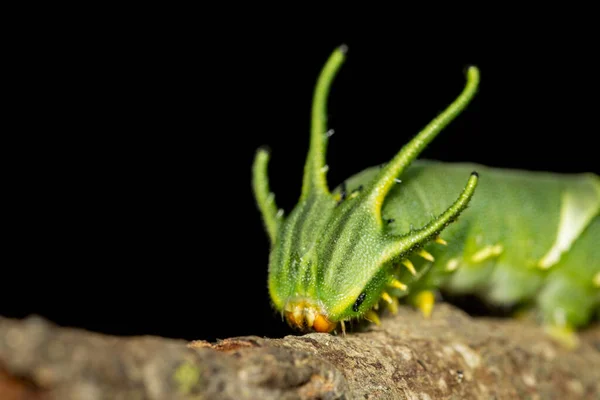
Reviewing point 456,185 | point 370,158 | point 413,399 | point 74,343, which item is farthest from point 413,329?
point 370,158

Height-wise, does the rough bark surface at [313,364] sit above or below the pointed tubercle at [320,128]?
below

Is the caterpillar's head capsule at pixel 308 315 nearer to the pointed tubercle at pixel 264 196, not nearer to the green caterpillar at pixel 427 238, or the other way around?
the green caterpillar at pixel 427 238

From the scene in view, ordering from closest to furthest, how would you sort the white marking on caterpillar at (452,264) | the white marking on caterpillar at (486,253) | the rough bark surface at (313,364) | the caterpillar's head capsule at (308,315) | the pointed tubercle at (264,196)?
the rough bark surface at (313,364) → the caterpillar's head capsule at (308,315) → the pointed tubercle at (264,196) → the white marking on caterpillar at (452,264) → the white marking on caterpillar at (486,253)

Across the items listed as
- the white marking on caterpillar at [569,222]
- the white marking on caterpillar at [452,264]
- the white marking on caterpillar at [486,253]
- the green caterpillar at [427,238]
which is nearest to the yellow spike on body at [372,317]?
the green caterpillar at [427,238]

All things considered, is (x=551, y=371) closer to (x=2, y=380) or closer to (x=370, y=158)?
(x=2, y=380)

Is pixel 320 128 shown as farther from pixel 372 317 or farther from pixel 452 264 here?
pixel 452 264

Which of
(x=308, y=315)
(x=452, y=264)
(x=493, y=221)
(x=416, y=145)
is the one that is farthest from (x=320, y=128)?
(x=493, y=221)

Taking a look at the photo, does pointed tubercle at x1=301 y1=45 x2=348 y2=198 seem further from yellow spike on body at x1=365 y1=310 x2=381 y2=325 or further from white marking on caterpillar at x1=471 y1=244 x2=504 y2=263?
white marking on caterpillar at x1=471 y1=244 x2=504 y2=263
